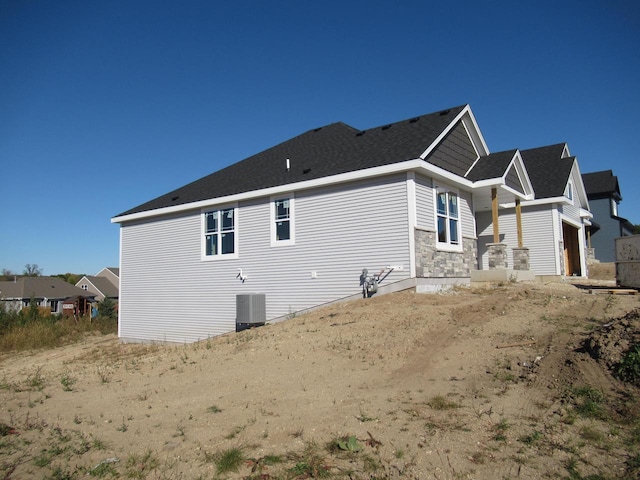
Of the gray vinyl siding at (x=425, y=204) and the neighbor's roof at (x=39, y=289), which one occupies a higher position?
the gray vinyl siding at (x=425, y=204)

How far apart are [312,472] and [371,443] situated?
30.5 inches

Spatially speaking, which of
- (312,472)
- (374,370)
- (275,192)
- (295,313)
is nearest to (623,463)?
(312,472)

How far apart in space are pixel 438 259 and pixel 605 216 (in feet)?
93.4

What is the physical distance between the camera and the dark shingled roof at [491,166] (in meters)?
15.8

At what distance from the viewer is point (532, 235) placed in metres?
20.7

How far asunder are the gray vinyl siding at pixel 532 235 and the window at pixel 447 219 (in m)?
5.25

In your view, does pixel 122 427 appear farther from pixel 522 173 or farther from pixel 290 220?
pixel 522 173

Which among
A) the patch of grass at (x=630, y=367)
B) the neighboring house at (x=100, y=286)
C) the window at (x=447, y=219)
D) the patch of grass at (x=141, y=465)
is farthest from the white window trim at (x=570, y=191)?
the neighboring house at (x=100, y=286)

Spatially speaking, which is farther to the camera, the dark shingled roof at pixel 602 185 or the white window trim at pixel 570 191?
the dark shingled roof at pixel 602 185

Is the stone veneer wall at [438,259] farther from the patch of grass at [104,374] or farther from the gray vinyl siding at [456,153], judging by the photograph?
the patch of grass at [104,374]

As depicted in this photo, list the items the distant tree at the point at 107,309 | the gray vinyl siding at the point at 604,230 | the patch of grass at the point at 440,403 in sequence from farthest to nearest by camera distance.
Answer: the distant tree at the point at 107,309
the gray vinyl siding at the point at 604,230
the patch of grass at the point at 440,403

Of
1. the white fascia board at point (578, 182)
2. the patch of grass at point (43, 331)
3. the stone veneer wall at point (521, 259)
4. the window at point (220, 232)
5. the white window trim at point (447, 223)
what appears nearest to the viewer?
the white window trim at point (447, 223)

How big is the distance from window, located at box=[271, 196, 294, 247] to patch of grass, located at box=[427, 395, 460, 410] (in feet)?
32.3

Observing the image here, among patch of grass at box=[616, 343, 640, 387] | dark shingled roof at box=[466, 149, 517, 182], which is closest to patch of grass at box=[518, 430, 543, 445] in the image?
patch of grass at box=[616, 343, 640, 387]
